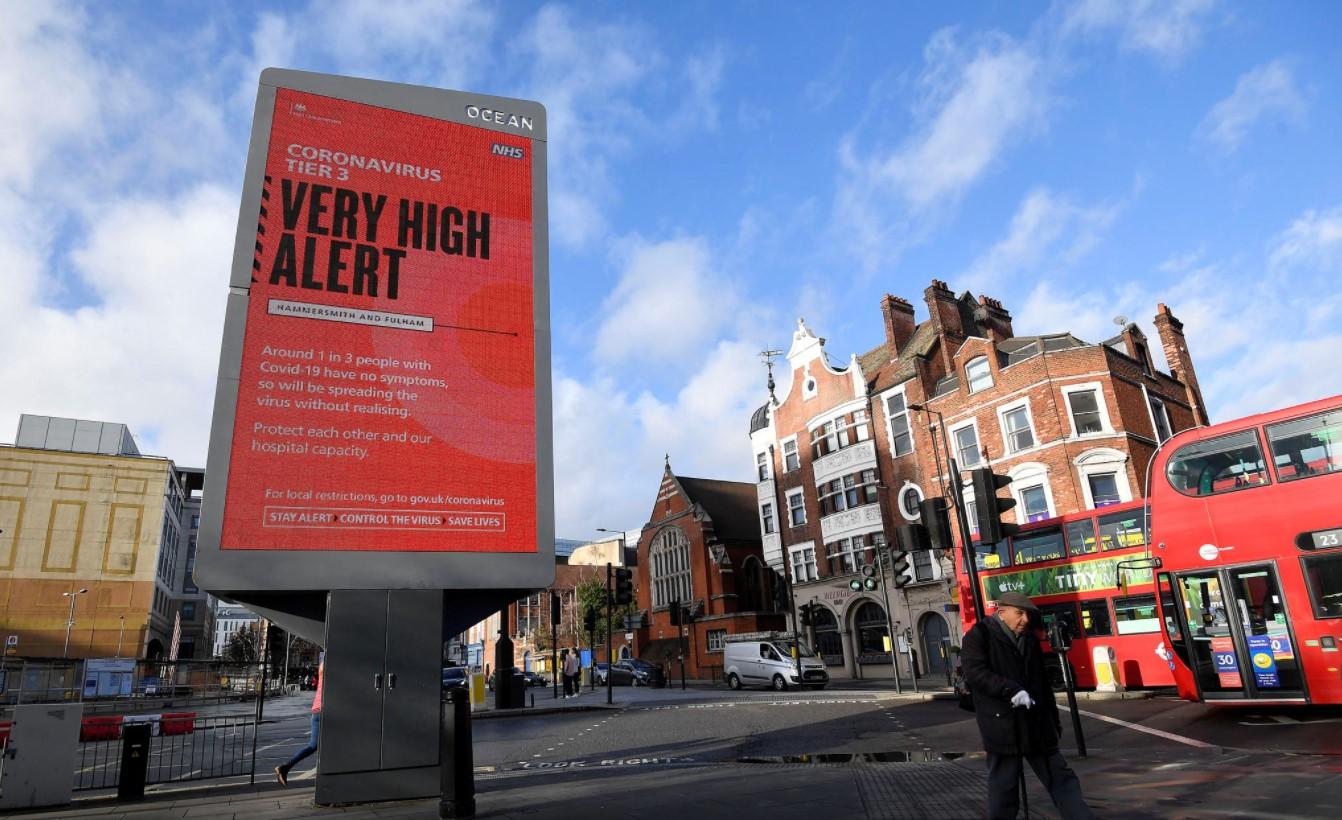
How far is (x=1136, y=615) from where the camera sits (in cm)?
1748

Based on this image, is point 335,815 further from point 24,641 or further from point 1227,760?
point 24,641

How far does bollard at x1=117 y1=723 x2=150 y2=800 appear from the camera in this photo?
9203 millimetres

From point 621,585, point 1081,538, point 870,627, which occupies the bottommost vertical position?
point 870,627

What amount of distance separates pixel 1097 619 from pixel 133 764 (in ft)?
60.7

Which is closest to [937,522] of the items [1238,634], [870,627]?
[1238,634]

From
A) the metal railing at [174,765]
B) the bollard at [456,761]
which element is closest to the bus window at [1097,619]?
the bollard at [456,761]

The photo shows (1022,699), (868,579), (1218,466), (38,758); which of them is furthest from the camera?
(868,579)

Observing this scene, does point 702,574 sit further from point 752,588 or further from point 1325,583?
point 1325,583

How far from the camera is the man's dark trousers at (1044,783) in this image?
5.08 meters

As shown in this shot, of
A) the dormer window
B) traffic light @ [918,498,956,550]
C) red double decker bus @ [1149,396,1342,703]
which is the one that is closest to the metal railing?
traffic light @ [918,498,956,550]

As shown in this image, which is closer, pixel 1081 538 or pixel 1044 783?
pixel 1044 783

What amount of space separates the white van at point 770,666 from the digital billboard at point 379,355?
22867 mm

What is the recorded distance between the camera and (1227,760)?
8852 mm

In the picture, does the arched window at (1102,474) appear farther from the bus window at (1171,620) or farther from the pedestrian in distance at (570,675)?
the pedestrian in distance at (570,675)
